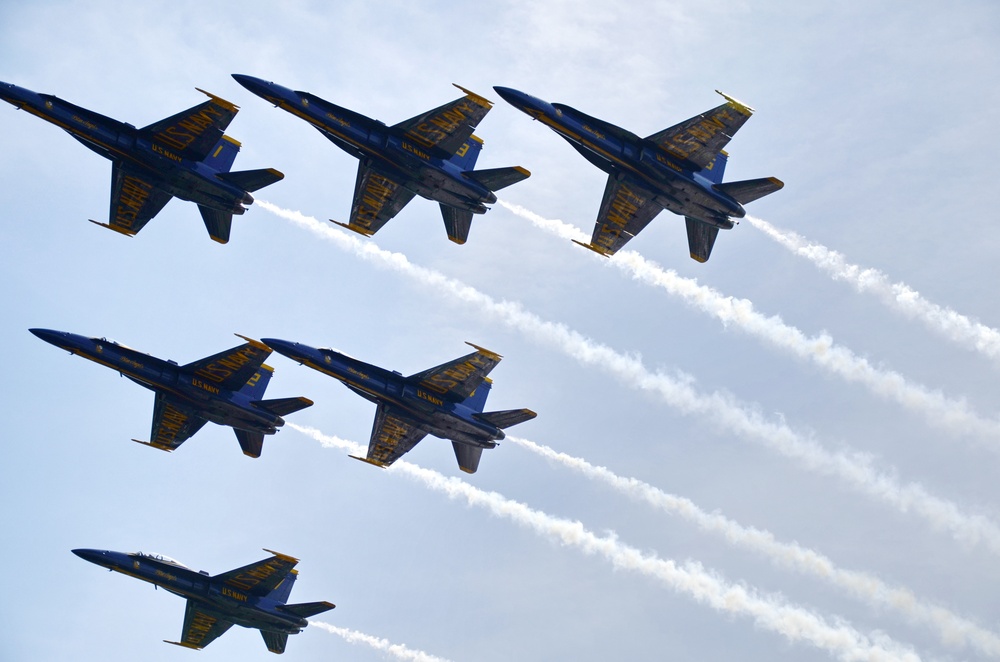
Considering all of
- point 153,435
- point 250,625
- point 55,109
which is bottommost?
point 250,625

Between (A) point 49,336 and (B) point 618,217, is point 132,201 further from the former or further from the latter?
(B) point 618,217

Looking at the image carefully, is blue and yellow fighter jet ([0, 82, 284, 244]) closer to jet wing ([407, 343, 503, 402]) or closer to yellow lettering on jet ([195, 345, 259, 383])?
yellow lettering on jet ([195, 345, 259, 383])

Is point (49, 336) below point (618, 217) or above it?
below

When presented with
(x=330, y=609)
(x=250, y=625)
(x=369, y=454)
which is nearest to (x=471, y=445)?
(x=369, y=454)

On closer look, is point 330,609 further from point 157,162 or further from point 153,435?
point 157,162

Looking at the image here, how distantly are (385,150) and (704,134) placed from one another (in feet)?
70.0

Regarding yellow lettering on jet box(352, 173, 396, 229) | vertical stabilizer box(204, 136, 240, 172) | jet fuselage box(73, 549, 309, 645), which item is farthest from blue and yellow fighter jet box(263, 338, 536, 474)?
jet fuselage box(73, 549, 309, 645)

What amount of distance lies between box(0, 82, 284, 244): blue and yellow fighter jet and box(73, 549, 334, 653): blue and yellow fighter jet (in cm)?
2512

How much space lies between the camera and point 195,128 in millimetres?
71062

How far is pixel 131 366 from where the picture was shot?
243ft

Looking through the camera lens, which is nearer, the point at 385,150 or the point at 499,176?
the point at 385,150

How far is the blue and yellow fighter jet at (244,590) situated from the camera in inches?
3000

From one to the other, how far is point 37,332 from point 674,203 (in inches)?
1760

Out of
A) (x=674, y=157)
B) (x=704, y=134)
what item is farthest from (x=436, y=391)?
(x=704, y=134)
